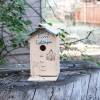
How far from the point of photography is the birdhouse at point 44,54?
2188 mm

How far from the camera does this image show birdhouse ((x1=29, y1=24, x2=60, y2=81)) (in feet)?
7.18

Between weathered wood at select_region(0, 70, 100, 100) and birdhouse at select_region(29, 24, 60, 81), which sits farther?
birdhouse at select_region(29, 24, 60, 81)

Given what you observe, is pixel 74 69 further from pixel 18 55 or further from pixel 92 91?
pixel 18 55

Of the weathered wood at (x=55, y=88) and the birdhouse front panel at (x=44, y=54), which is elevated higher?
the birdhouse front panel at (x=44, y=54)

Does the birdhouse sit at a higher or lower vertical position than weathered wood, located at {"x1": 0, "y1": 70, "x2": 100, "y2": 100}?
higher

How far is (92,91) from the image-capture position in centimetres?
207

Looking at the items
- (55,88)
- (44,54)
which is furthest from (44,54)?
(55,88)

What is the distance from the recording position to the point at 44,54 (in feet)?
7.22

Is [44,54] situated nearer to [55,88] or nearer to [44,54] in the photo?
[44,54]

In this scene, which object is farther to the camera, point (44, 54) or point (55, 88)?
point (44, 54)

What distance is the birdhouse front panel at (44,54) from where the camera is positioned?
86.2 inches

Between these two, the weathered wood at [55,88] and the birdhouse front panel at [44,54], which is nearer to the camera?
the weathered wood at [55,88]

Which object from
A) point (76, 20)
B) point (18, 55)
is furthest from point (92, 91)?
point (76, 20)

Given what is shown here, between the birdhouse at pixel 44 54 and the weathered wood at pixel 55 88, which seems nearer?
the weathered wood at pixel 55 88
